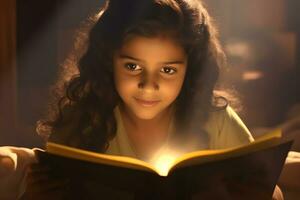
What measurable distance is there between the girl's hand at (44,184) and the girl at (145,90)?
251 millimetres

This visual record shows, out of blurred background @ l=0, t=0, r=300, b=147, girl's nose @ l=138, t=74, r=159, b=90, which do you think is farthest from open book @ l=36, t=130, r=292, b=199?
blurred background @ l=0, t=0, r=300, b=147

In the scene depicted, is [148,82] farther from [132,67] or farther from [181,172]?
[181,172]

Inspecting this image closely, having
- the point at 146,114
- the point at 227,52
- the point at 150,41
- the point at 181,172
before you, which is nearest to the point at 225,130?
the point at 146,114

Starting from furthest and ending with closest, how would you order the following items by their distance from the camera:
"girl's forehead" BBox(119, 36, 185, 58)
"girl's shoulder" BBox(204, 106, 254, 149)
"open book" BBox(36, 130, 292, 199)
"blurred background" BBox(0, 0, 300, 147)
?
"blurred background" BBox(0, 0, 300, 147)
"girl's shoulder" BBox(204, 106, 254, 149)
"girl's forehead" BBox(119, 36, 185, 58)
"open book" BBox(36, 130, 292, 199)

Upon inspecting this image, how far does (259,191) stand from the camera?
0.80 meters

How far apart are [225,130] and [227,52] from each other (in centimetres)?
74

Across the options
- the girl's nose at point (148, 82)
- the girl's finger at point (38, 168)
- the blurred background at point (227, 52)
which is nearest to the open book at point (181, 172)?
the girl's finger at point (38, 168)

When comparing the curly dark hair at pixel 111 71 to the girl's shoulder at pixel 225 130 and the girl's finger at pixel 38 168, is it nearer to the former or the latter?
the girl's shoulder at pixel 225 130

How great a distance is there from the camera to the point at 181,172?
0.74 m

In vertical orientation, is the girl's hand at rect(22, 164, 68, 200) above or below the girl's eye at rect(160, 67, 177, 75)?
below

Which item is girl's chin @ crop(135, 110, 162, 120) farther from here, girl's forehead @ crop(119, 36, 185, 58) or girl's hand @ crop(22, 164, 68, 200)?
girl's hand @ crop(22, 164, 68, 200)

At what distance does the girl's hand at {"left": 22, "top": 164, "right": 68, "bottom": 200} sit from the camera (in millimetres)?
795

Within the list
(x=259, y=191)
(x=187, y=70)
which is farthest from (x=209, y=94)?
(x=259, y=191)

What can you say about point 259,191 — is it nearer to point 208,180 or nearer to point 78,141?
point 208,180
